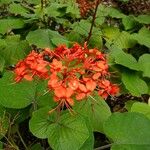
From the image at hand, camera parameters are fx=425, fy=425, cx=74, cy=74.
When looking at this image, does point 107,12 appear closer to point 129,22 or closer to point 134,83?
point 129,22

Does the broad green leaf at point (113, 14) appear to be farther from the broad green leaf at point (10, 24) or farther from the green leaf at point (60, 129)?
the green leaf at point (60, 129)

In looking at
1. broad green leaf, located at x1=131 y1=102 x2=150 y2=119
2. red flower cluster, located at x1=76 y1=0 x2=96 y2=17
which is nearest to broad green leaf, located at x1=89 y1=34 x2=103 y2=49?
red flower cluster, located at x1=76 y1=0 x2=96 y2=17

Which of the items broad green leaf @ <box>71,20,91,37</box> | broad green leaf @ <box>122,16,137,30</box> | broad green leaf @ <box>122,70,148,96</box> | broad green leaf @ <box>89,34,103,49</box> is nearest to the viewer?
broad green leaf @ <box>122,70,148,96</box>

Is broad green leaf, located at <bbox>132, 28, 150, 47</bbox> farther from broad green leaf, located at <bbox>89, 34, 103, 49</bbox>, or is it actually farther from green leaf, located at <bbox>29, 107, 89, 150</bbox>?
green leaf, located at <bbox>29, 107, 89, 150</bbox>

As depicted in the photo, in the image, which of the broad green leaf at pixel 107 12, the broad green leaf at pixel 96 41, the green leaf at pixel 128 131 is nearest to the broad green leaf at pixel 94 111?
the green leaf at pixel 128 131

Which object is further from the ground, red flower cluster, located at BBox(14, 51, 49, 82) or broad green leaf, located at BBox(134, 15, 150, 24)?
red flower cluster, located at BBox(14, 51, 49, 82)

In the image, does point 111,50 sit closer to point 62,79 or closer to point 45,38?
point 45,38

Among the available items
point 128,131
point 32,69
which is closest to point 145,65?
point 128,131
